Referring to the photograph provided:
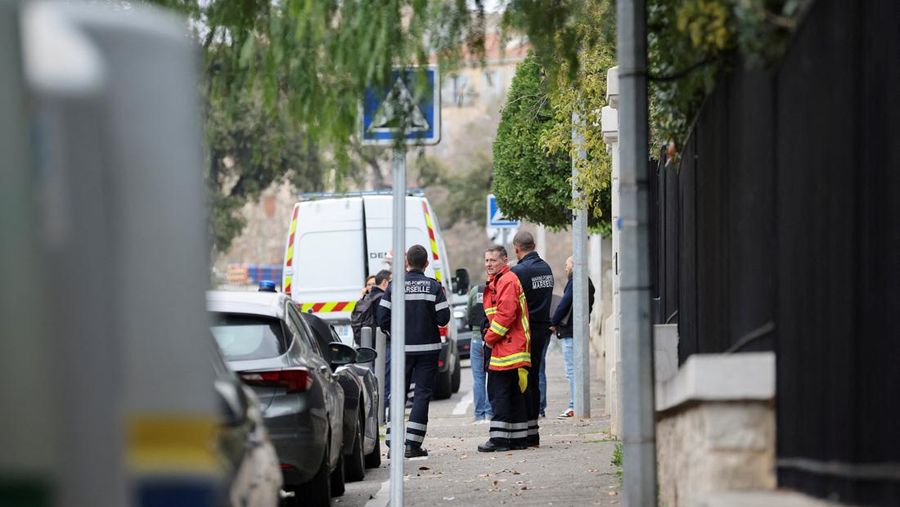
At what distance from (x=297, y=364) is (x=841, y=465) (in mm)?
5024

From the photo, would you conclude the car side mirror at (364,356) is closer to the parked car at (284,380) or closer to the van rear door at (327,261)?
the parked car at (284,380)

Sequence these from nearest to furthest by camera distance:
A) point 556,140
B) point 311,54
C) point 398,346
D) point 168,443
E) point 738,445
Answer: point 168,443 < point 738,445 < point 311,54 < point 398,346 < point 556,140

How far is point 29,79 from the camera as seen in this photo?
3.16 metres

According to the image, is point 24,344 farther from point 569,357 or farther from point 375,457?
point 569,357

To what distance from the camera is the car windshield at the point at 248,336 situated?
385 inches

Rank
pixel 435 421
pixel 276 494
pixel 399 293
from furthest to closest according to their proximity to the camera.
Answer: pixel 435 421 → pixel 399 293 → pixel 276 494

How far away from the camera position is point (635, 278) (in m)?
7.52

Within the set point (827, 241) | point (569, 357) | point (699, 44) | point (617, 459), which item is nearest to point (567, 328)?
point (569, 357)

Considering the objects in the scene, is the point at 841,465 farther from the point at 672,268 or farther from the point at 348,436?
the point at 348,436

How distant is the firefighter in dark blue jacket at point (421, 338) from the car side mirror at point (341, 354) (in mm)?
2901

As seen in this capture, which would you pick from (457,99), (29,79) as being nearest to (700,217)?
(457,99)

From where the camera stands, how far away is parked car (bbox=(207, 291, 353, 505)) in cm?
959

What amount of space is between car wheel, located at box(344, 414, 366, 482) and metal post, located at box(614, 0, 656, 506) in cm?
525

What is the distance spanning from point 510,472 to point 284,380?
355 centimetres
